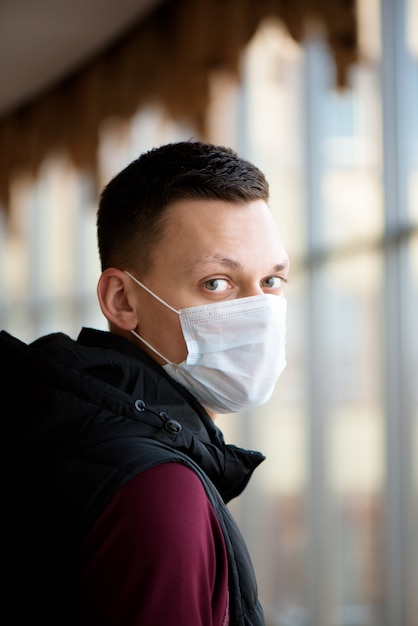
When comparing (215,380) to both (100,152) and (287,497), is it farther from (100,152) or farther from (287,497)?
(100,152)

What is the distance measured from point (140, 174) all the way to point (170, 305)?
0.76 ft

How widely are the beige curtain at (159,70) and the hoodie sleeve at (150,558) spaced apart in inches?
143

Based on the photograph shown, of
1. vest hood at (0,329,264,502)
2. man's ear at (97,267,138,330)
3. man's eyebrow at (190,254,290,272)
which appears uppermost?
man's eyebrow at (190,254,290,272)

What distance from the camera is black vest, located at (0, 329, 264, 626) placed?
1.02m

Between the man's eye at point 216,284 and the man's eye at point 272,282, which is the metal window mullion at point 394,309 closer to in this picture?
the man's eye at point 272,282

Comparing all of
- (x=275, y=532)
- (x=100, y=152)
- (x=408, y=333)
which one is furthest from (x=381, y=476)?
(x=100, y=152)

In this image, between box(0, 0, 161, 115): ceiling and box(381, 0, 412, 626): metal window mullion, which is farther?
box(0, 0, 161, 115): ceiling

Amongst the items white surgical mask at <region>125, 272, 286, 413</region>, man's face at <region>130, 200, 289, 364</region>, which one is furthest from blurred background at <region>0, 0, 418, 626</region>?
man's face at <region>130, 200, 289, 364</region>

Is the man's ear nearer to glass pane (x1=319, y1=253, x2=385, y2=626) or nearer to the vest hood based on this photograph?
the vest hood

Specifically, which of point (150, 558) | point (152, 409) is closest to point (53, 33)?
point (152, 409)

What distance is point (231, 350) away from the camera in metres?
1.46

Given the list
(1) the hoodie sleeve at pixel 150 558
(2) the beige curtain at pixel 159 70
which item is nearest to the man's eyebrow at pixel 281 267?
(1) the hoodie sleeve at pixel 150 558

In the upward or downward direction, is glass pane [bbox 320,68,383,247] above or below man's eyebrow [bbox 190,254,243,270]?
above

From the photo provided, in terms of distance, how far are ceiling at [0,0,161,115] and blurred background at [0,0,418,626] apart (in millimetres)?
34
